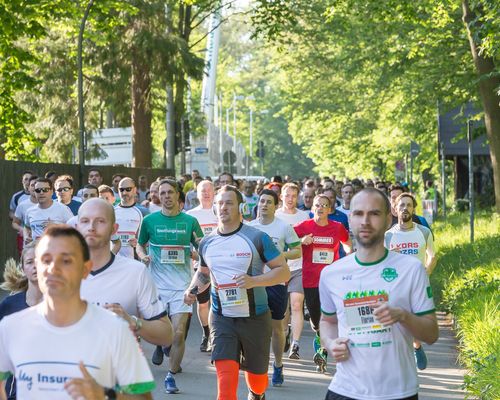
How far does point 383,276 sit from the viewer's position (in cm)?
598

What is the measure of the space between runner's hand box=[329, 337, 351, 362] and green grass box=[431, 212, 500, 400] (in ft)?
9.38

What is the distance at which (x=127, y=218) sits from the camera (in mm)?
13797

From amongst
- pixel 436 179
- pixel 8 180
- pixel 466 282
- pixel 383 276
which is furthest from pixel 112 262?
pixel 436 179

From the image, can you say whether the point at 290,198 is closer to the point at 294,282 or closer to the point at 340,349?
the point at 294,282

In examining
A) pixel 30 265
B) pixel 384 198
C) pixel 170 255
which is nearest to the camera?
pixel 384 198

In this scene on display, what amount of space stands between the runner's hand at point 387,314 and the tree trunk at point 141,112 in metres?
25.3

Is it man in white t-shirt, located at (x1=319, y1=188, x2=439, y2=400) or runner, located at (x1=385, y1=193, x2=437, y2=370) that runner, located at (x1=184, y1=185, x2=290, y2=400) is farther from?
runner, located at (x1=385, y1=193, x2=437, y2=370)

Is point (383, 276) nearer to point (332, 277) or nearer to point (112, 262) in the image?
point (332, 277)

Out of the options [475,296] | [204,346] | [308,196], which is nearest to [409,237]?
[475,296]

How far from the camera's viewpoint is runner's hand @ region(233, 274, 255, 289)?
8781 millimetres

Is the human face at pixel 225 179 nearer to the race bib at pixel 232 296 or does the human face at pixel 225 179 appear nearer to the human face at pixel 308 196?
the human face at pixel 308 196

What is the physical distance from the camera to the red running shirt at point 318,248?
13211 millimetres

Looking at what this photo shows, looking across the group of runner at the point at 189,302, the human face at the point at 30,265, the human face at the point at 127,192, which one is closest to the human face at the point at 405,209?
the group of runner at the point at 189,302

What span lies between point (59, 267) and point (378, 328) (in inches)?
81.4
